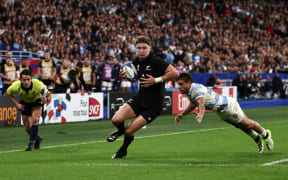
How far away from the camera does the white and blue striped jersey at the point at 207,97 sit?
972 centimetres

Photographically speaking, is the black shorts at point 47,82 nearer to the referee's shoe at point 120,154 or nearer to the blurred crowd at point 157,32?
the blurred crowd at point 157,32

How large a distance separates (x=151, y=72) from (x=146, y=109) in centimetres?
68

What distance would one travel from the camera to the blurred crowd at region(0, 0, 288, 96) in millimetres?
24562

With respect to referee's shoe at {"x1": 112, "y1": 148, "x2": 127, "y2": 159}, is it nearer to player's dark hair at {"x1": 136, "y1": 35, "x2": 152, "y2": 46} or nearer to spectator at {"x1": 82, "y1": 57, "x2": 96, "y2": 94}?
player's dark hair at {"x1": 136, "y1": 35, "x2": 152, "y2": 46}

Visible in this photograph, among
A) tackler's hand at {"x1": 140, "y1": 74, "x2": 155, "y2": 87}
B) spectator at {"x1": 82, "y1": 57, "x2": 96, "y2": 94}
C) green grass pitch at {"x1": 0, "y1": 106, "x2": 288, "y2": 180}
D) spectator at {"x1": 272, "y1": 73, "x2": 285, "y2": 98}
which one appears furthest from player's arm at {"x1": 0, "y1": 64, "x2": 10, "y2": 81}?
spectator at {"x1": 272, "y1": 73, "x2": 285, "y2": 98}

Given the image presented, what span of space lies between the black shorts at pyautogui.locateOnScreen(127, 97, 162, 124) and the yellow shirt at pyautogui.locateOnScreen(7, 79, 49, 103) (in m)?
3.07

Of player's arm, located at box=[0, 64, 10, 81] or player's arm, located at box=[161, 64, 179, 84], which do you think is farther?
player's arm, located at box=[0, 64, 10, 81]

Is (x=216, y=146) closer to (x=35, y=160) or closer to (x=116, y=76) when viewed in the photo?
(x=35, y=160)

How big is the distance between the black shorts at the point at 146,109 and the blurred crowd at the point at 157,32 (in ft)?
37.9

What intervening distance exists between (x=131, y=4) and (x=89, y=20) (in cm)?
658

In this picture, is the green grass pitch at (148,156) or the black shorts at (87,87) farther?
the black shorts at (87,87)

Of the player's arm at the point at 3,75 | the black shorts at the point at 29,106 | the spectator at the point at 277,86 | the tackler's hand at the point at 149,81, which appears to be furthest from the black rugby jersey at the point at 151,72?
the spectator at the point at 277,86

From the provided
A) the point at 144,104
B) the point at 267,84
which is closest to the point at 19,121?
the point at 144,104

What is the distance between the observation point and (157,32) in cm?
3306
